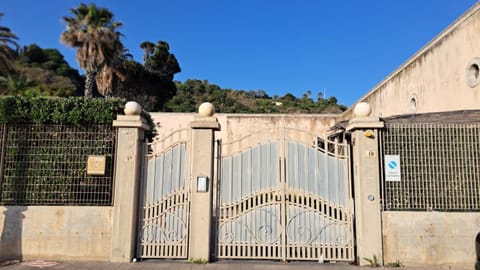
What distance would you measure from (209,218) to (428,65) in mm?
9849

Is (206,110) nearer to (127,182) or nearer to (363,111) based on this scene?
(127,182)

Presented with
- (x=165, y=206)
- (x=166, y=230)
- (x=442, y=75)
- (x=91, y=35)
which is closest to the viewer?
(x=166, y=230)

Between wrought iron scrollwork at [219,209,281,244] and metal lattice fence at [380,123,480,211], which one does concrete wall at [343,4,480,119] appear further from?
wrought iron scrollwork at [219,209,281,244]

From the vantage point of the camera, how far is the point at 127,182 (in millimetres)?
6688

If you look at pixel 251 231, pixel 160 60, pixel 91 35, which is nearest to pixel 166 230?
pixel 251 231

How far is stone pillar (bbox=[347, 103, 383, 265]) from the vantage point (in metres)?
6.44

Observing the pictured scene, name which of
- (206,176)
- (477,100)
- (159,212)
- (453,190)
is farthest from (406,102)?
(159,212)

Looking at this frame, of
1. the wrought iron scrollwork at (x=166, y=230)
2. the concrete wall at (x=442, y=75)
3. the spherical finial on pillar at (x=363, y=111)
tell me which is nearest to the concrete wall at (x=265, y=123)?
the concrete wall at (x=442, y=75)

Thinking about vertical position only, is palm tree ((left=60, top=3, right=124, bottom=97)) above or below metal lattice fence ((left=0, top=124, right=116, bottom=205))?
above

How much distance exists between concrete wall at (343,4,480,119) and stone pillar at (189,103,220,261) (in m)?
7.80

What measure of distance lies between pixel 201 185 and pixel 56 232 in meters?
3.08

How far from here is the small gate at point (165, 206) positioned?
22.0 feet

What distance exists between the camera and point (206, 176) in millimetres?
6719

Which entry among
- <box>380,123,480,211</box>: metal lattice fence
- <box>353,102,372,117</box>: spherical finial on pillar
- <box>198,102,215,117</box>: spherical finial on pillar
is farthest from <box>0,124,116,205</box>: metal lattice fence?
<box>380,123,480,211</box>: metal lattice fence
